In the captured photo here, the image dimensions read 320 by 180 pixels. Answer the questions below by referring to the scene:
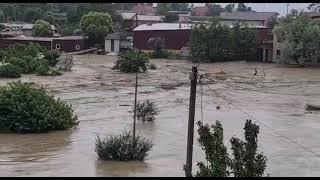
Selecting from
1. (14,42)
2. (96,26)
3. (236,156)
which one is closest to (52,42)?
(14,42)

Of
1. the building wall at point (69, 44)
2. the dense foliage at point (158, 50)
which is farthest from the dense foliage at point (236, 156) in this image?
the building wall at point (69, 44)

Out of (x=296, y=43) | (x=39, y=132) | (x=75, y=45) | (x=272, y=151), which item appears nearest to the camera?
(x=272, y=151)

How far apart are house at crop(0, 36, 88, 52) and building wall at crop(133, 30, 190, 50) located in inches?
238

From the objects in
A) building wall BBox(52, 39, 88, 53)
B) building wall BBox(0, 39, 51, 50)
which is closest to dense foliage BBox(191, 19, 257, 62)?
building wall BBox(52, 39, 88, 53)

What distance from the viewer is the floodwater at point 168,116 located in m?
14.3

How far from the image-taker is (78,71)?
4188 cm

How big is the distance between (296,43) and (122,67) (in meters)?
14.5

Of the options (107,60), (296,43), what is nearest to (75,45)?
(107,60)

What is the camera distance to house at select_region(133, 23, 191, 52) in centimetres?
5556

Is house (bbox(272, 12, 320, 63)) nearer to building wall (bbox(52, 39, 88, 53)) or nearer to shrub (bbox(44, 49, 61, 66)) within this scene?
shrub (bbox(44, 49, 61, 66))

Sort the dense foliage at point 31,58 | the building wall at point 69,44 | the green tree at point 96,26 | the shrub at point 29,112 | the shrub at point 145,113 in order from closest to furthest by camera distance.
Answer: the shrub at point 29,112
the shrub at point 145,113
the dense foliage at point 31,58
the building wall at point 69,44
the green tree at point 96,26

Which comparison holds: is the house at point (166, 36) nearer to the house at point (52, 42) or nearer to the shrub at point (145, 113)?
the house at point (52, 42)

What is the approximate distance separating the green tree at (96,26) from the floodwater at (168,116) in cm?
992

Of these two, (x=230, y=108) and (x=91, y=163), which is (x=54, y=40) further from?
(x=91, y=163)
